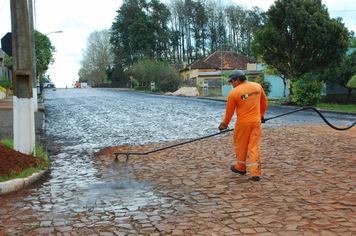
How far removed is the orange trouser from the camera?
5.72 metres

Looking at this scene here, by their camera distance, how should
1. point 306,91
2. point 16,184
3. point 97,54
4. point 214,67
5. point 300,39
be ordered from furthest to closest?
1. point 97,54
2. point 214,67
3. point 300,39
4. point 306,91
5. point 16,184

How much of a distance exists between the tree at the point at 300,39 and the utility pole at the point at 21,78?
18554mm

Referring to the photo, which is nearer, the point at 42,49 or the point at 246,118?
the point at 246,118

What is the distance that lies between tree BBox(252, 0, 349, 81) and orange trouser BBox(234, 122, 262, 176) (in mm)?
17869

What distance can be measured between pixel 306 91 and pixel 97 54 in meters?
70.6

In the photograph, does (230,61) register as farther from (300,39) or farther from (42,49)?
(300,39)

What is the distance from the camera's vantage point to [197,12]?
236 ft

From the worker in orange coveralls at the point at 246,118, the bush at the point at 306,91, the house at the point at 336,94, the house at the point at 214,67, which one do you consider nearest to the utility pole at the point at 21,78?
the worker in orange coveralls at the point at 246,118

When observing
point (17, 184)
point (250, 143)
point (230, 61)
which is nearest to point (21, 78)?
point (17, 184)

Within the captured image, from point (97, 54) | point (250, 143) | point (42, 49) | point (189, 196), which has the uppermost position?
point (97, 54)

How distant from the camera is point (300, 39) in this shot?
22.9 m

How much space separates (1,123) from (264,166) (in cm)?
894

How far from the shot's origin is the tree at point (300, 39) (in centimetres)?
2211

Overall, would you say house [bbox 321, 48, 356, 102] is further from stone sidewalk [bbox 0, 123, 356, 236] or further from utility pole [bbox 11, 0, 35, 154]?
utility pole [bbox 11, 0, 35, 154]
